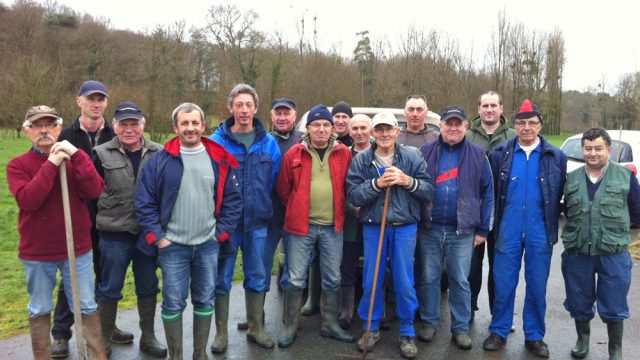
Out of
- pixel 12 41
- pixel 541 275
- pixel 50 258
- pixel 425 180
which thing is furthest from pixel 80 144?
pixel 12 41

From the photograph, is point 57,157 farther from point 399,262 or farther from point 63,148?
point 399,262

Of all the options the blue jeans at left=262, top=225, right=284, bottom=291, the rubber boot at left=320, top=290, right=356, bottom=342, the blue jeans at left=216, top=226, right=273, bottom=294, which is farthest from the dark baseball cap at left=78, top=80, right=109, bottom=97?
the rubber boot at left=320, top=290, right=356, bottom=342

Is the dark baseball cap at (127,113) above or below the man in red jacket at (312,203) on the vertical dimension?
above

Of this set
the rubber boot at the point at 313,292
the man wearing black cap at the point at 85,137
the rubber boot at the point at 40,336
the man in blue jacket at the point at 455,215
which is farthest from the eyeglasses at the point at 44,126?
the man in blue jacket at the point at 455,215

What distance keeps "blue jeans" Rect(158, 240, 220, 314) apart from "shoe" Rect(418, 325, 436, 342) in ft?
6.53

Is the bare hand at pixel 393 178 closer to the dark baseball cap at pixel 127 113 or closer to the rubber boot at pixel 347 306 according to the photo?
the rubber boot at pixel 347 306

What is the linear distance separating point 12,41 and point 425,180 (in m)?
51.0

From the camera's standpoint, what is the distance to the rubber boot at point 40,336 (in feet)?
12.0

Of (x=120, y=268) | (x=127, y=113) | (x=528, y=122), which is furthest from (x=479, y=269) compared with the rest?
(x=127, y=113)

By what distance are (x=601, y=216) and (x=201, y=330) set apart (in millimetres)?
3418

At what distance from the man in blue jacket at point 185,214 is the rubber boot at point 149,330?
36 cm

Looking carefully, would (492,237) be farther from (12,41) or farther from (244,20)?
(12,41)

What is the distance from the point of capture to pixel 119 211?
3918 millimetres

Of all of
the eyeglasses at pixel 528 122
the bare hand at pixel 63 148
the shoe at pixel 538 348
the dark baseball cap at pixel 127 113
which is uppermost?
the dark baseball cap at pixel 127 113
